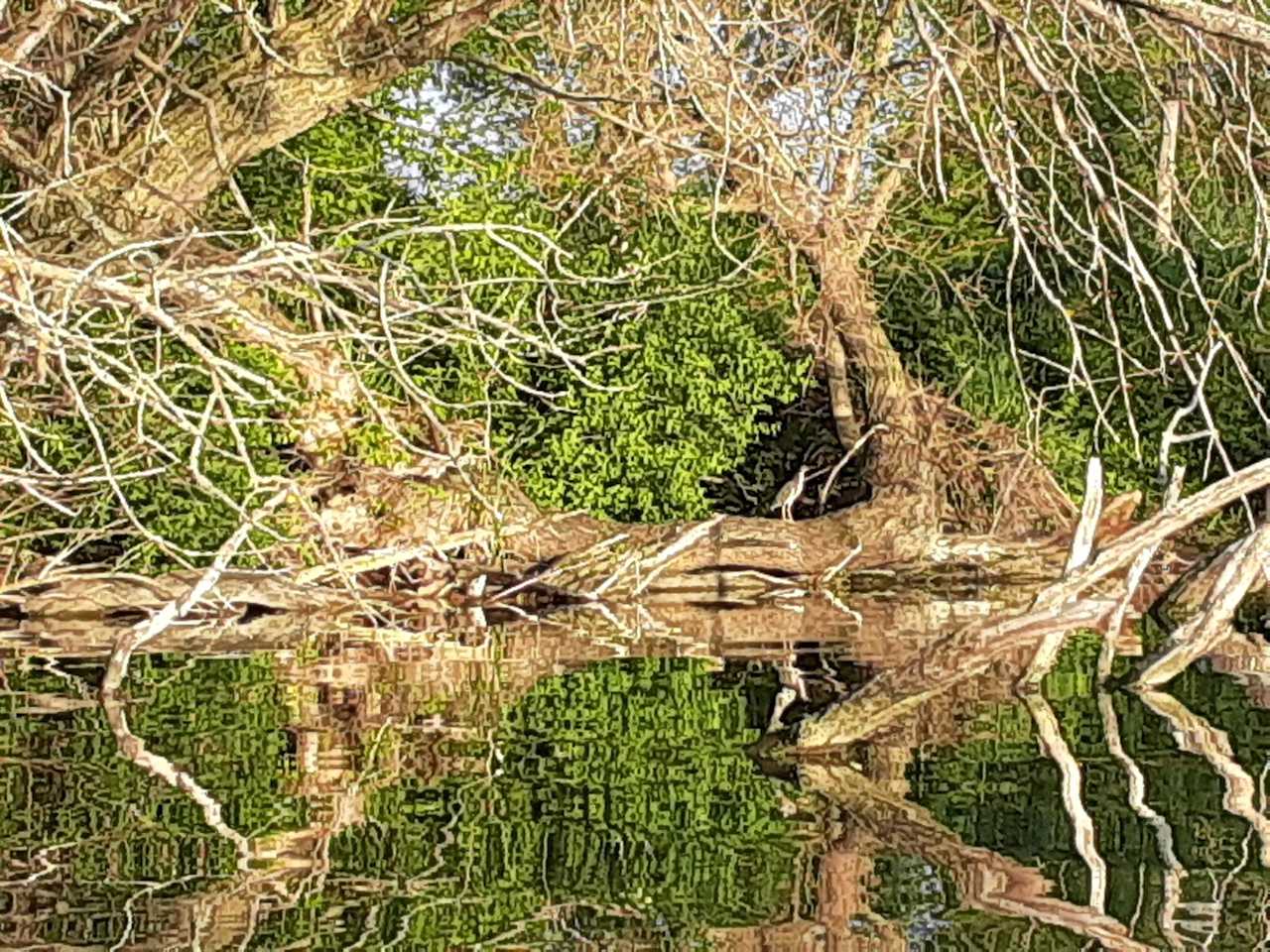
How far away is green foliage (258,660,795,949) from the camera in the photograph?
3070 millimetres

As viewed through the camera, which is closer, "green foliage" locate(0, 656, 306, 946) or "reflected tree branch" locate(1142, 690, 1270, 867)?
"green foliage" locate(0, 656, 306, 946)

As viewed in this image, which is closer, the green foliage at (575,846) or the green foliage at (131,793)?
the green foliage at (575,846)

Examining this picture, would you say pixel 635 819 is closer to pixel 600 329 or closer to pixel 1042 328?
pixel 600 329

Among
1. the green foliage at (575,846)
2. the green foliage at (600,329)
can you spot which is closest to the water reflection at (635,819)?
the green foliage at (575,846)

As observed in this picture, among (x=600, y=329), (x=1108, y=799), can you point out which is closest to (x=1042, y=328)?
(x=600, y=329)

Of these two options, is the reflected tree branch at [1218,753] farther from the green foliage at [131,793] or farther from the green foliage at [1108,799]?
the green foliage at [131,793]

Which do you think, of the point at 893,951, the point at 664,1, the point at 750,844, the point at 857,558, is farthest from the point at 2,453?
the point at 893,951

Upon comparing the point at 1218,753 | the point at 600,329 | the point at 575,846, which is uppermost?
the point at 600,329

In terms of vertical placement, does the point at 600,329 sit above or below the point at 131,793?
above

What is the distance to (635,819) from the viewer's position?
3.86m

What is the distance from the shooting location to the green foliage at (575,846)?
307 centimetres

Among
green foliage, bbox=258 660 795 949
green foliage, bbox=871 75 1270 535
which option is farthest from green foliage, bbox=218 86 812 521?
green foliage, bbox=258 660 795 949

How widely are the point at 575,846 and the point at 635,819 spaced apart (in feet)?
0.80

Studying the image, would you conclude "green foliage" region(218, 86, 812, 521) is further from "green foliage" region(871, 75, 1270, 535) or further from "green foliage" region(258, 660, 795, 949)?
"green foliage" region(258, 660, 795, 949)
